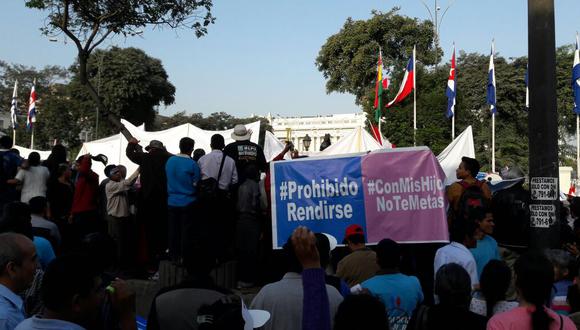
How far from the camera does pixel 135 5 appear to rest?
14.7m

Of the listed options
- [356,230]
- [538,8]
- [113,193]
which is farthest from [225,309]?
[113,193]

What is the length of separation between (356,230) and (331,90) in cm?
4534

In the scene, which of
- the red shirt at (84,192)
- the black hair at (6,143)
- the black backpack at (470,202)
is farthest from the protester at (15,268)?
the black hair at (6,143)

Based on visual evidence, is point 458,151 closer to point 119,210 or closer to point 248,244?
point 248,244

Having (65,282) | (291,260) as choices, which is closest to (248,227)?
(291,260)

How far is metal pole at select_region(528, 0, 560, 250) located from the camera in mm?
5180

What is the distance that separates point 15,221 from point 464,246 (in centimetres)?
331

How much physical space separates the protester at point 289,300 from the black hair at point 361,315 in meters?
0.95

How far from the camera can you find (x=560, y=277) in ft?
15.2

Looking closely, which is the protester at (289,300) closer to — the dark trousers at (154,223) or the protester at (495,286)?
the protester at (495,286)

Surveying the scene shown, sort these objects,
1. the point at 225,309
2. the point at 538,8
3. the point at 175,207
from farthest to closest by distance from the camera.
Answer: the point at 175,207 → the point at 538,8 → the point at 225,309

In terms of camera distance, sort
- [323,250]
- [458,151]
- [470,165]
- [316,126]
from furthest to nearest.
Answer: [316,126], [458,151], [470,165], [323,250]

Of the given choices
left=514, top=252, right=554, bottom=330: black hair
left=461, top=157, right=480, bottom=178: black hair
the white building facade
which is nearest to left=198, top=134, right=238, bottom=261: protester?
left=461, top=157, right=480, bottom=178: black hair

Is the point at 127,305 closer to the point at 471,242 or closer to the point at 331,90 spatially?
the point at 471,242
